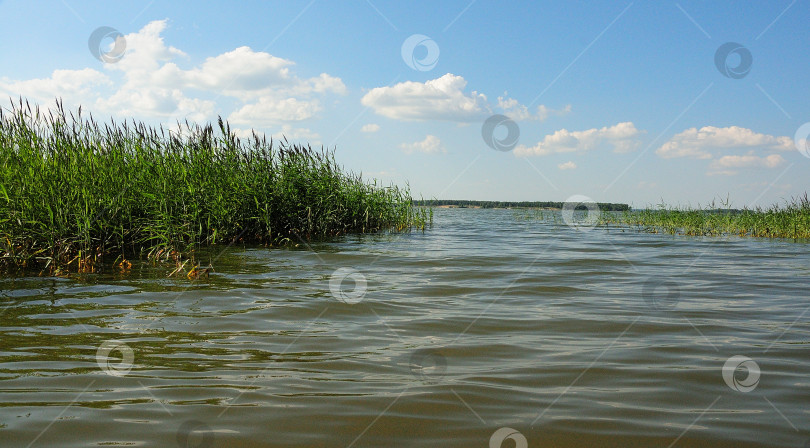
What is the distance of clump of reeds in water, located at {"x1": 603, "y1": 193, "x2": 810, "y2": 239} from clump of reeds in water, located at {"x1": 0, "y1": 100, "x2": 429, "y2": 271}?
14173mm

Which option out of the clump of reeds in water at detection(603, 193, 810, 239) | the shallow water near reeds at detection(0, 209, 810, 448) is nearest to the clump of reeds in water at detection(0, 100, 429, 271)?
the shallow water near reeds at detection(0, 209, 810, 448)

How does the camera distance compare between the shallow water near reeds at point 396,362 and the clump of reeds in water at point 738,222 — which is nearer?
the shallow water near reeds at point 396,362

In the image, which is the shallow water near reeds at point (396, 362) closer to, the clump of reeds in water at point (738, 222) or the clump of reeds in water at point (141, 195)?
the clump of reeds in water at point (141, 195)

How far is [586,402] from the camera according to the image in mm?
3139

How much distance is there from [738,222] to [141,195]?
809 inches

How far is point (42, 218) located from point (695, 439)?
8.17 meters

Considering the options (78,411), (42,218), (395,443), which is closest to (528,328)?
(395,443)

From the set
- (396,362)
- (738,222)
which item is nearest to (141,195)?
(396,362)

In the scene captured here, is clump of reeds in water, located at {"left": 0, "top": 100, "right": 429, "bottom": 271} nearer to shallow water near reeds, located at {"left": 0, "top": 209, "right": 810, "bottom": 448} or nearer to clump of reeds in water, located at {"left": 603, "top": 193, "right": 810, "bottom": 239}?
shallow water near reeds, located at {"left": 0, "top": 209, "right": 810, "bottom": 448}

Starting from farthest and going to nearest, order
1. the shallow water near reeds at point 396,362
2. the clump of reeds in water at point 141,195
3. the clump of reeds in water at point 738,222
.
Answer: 1. the clump of reeds in water at point 738,222
2. the clump of reeds in water at point 141,195
3. the shallow water near reeds at point 396,362

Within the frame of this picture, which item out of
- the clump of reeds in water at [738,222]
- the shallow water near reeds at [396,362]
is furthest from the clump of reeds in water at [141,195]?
the clump of reeds in water at [738,222]

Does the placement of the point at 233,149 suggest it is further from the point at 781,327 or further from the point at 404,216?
the point at 781,327

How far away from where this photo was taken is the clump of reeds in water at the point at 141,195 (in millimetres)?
7473

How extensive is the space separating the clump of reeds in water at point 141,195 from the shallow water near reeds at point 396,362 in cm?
93
